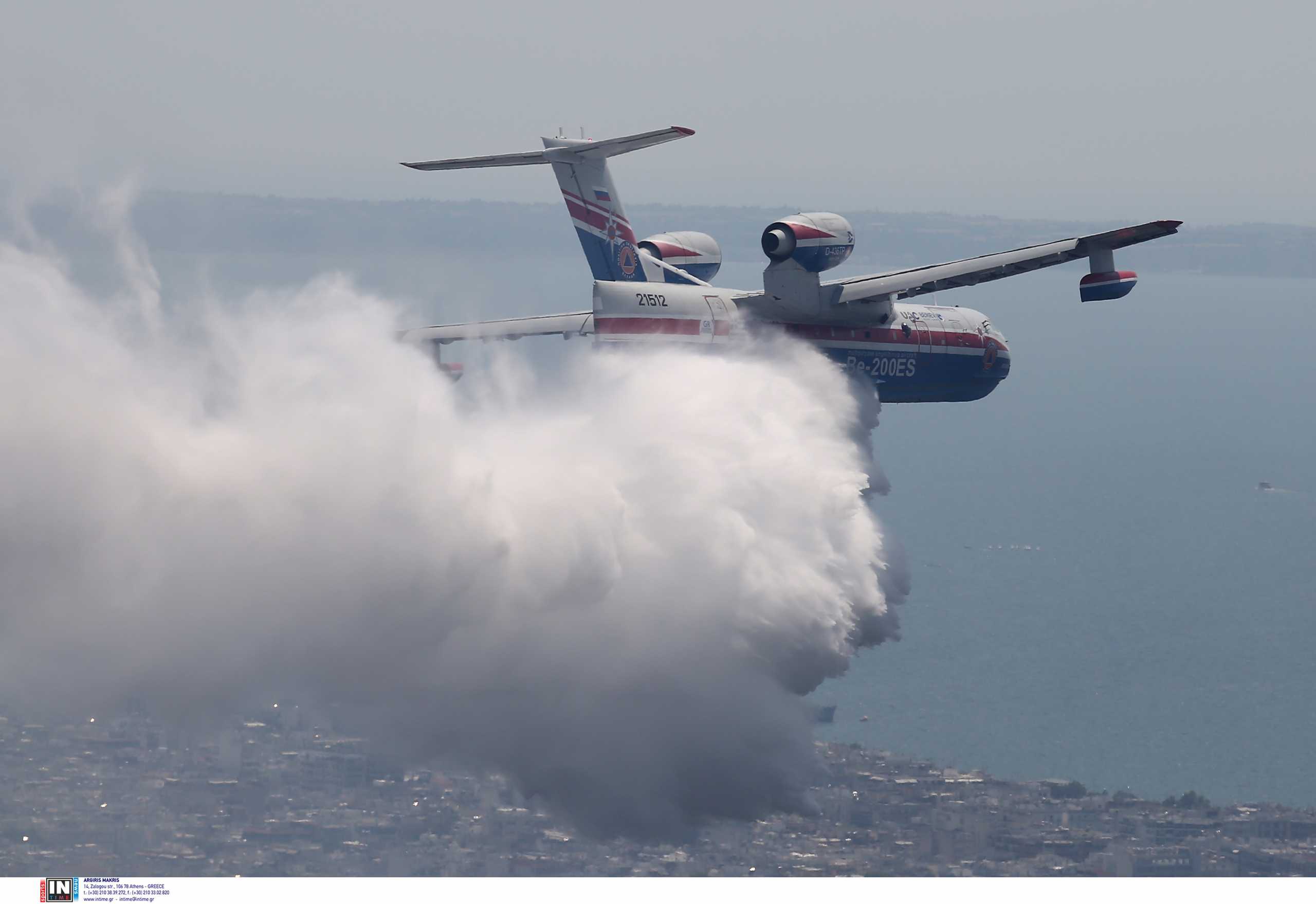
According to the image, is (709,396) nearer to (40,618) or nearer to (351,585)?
(351,585)

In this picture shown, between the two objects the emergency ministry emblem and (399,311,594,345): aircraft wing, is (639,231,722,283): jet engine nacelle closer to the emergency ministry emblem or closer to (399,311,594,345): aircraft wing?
the emergency ministry emblem

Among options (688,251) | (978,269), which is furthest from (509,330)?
(978,269)

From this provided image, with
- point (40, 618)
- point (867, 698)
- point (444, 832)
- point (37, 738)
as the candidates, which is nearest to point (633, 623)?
point (40, 618)

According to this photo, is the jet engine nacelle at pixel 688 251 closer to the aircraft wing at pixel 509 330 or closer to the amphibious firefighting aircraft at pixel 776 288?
the amphibious firefighting aircraft at pixel 776 288

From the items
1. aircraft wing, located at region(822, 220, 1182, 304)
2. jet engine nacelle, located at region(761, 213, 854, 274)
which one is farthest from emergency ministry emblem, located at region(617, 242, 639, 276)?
aircraft wing, located at region(822, 220, 1182, 304)

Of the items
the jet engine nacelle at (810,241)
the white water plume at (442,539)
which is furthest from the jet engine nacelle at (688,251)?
the white water plume at (442,539)
